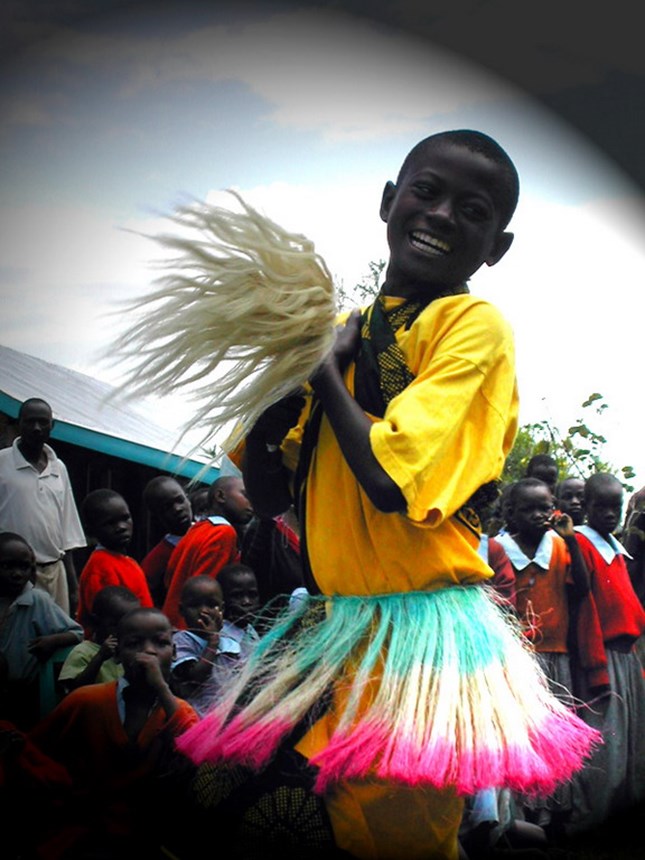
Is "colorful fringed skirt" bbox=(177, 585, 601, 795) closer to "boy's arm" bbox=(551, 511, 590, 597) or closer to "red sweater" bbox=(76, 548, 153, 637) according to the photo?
"red sweater" bbox=(76, 548, 153, 637)

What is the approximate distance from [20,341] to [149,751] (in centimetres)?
81

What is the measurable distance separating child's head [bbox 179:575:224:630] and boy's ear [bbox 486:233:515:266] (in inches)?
51.0

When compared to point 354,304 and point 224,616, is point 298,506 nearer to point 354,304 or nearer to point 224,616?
point 354,304

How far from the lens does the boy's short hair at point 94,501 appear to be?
2.30 metres

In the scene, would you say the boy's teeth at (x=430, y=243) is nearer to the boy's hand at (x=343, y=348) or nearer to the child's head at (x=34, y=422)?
the boy's hand at (x=343, y=348)

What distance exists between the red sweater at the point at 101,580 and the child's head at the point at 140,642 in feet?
0.55

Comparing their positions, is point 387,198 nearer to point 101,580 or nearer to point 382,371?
point 382,371

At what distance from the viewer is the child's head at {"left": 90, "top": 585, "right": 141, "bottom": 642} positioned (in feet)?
8.21

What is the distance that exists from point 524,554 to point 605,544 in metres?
0.37

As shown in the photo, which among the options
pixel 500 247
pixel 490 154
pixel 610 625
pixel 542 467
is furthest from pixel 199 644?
pixel 610 625

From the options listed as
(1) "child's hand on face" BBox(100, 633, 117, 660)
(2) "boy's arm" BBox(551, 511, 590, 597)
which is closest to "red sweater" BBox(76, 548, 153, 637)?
(1) "child's hand on face" BBox(100, 633, 117, 660)

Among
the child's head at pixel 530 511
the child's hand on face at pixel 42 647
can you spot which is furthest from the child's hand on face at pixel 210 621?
the child's head at pixel 530 511

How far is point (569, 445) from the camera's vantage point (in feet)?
7.75

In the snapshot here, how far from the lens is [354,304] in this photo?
189 cm
